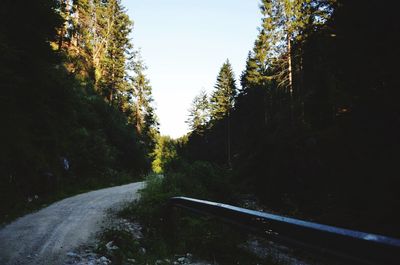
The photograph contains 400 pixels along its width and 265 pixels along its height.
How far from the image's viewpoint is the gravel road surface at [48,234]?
5105 millimetres

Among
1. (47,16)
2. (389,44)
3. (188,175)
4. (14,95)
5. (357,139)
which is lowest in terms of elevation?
(188,175)

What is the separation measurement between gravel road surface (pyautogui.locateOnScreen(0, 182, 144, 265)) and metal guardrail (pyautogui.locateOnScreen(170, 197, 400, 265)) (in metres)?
3.86

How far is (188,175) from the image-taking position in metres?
13.2

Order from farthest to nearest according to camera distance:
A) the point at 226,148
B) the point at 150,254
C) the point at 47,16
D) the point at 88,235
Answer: the point at 226,148, the point at 47,16, the point at 88,235, the point at 150,254

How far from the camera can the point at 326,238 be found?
1.76 metres

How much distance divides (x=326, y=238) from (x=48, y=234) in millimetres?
6568

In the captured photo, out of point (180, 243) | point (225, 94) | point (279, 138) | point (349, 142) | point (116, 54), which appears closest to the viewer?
point (180, 243)

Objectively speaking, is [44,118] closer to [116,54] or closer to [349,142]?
[349,142]

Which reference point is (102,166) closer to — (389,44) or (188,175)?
(188,175)

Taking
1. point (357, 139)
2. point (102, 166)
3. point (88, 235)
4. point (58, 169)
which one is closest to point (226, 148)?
point (102, 166)

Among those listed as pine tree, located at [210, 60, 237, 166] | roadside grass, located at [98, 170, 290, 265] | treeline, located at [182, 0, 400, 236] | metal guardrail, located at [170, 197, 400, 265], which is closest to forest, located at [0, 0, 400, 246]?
treeline, located at [182, 0, 400, 236]

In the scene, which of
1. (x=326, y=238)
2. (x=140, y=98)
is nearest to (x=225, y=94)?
(x=140, y=98)

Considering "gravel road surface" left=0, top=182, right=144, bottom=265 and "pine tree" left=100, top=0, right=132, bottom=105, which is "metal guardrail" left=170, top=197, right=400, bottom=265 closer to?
"gravel road surface" left=0, top=182, right=144, bottom=265

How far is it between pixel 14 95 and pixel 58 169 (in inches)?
343
